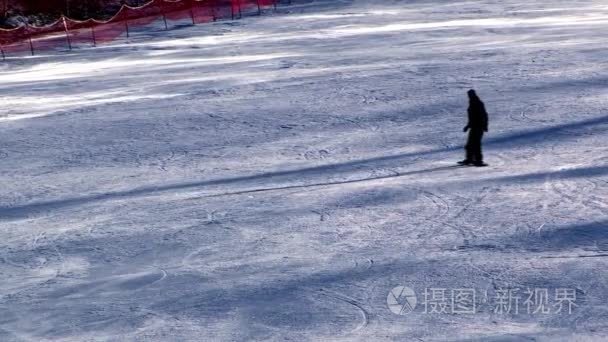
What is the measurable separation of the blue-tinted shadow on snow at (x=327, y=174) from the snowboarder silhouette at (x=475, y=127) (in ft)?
1.29

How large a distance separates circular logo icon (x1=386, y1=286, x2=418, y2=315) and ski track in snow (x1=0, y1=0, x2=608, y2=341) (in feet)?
0.24

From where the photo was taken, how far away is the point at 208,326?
8.27 metres

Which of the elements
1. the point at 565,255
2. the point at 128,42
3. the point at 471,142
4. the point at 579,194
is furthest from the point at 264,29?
the point at 565,255

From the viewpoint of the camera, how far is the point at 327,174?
13484 millimetres

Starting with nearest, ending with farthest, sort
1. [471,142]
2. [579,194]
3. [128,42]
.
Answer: [579,194] < [471,142] < [128,42]

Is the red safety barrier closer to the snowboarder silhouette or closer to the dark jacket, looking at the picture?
the snowboarder silhouette

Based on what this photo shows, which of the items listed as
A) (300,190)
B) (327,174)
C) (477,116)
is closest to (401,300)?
(300,190)

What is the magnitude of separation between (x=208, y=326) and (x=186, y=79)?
13273 millimetres

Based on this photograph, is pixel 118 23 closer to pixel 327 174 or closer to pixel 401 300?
pixel 327 174

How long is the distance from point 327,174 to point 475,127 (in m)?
2.02

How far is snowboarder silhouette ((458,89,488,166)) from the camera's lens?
13148 millimetres

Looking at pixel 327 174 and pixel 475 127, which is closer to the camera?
pixel 475 127

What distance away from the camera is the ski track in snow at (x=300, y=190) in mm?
8609

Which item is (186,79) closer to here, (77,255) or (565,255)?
(77,255)
